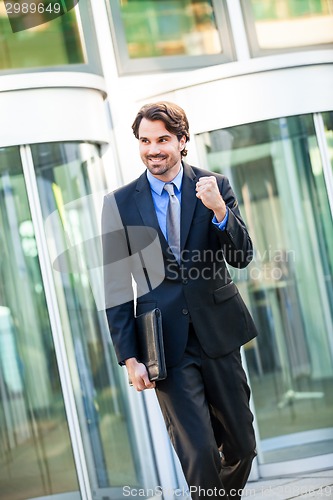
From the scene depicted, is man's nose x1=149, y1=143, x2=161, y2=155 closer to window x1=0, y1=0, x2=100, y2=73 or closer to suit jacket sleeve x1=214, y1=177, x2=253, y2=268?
suit jacket sleeve x1=214, y1=177, x2=253, y2=268

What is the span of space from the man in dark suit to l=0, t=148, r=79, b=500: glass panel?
1278 mm

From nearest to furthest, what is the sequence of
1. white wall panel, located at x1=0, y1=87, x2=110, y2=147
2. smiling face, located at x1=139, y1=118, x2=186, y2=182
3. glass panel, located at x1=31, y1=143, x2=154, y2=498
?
smiling face, located at x1=139, y1=118, x2=186, y2=182 → white wall panel, located at x1=0, y1=87, x2=110, y2=147 → glass panel, located at x1=31, y1=143, x2=154, y2=498

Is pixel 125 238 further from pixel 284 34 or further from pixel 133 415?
pixel 284 34

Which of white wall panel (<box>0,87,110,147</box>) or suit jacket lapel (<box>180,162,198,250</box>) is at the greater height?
white wall panel (<box>0,87,110,147</box>)

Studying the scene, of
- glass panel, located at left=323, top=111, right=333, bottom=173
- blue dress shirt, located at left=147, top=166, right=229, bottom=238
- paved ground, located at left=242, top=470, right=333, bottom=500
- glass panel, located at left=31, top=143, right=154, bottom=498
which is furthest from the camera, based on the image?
glass panel, located at left=323, top=111, right=333, bottom=173

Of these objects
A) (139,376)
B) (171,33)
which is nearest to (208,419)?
(139,376)

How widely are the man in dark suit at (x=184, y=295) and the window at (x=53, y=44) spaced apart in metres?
1.68

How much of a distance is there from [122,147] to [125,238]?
176 centimetres

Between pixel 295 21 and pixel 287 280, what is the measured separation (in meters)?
1.64

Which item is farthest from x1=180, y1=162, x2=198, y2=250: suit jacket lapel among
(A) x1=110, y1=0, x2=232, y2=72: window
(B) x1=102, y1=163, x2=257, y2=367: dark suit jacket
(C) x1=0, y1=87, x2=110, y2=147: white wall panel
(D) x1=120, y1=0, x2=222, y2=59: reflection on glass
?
(D) x1=120, y1=0, x2=222, y2=59: reflection on glass

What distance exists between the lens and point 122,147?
5.45 m

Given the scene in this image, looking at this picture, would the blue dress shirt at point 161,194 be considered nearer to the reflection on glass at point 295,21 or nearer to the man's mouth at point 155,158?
the man's mouth at point 155,158

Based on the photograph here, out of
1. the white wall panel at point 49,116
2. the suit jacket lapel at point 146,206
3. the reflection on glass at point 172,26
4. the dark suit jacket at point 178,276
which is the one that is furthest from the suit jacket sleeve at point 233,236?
the reflection on glass at point 172,26

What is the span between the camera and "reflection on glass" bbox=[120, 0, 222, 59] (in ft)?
18.9
